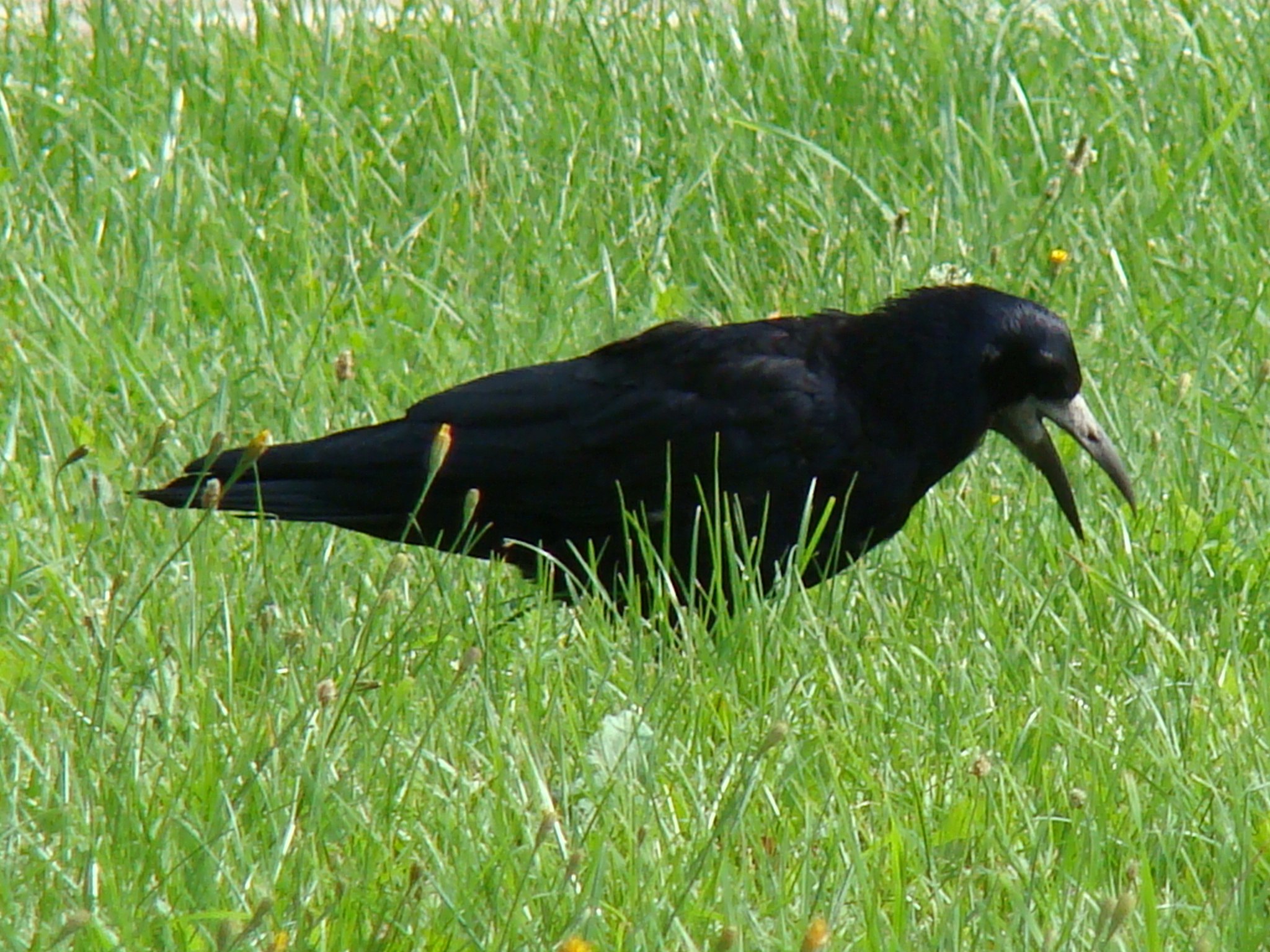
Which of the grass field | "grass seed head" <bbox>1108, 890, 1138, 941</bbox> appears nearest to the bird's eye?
the grass field

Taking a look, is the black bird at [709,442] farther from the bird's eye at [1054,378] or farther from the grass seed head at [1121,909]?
the grass seed head at [1121,909]

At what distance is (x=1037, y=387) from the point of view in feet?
13.2

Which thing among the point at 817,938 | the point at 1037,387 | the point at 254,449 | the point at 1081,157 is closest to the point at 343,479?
the point at 1037,387

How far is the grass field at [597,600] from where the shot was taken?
8.61 feet

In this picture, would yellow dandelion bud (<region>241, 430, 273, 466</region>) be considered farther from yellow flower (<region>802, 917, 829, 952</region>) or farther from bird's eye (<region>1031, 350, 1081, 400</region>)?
bird's eye (<region>1031, 350, 1081, 400</region>)

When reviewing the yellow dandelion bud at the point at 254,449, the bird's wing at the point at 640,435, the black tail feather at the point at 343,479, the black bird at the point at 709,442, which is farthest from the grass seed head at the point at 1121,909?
the black tail feather at the point at 343,479

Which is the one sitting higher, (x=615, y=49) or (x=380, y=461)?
(x=615, y=49)

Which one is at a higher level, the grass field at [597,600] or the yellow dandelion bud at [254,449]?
the yellow dandelion bud at [254,449]

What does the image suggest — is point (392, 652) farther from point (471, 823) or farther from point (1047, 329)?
point (1047, 329)

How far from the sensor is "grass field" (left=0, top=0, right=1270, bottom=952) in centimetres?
262

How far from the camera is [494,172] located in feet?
17.7

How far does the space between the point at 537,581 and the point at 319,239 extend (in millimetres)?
Result: 1574

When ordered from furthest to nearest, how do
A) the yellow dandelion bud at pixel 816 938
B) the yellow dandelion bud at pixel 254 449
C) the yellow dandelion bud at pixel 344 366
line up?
the yellow dandelion bud at pixel 344 366 → the yellow dandelion bud at pixel 254 449 → the yellow dandelion bud at pixel 816 938

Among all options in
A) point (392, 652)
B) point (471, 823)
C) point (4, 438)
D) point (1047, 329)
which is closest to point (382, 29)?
point (4, 438)
